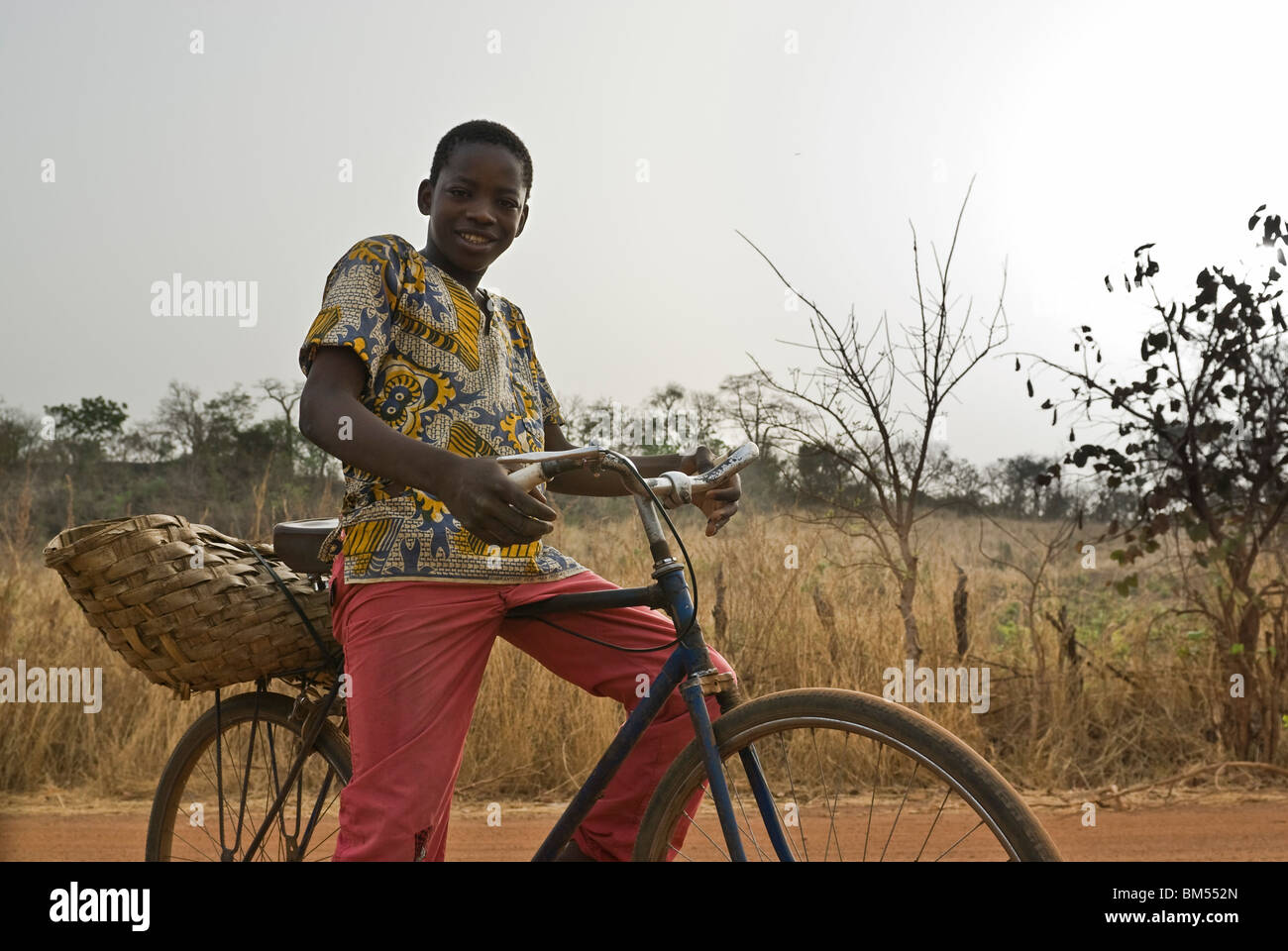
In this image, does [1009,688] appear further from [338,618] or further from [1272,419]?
[338,618]

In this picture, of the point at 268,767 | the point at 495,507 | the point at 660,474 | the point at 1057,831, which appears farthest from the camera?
the point at 1057,831

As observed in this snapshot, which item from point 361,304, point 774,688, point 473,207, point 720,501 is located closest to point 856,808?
point 774,688

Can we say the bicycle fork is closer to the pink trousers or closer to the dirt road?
the pink trousers

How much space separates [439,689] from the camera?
6.14 feet

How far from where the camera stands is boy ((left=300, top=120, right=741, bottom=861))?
1812mm

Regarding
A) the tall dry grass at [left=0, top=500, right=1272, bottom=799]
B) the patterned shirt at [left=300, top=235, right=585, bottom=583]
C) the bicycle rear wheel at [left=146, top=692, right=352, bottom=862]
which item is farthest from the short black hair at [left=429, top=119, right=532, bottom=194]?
the tall dry grass at [left=0, top=500, right=1272, bottom=799]

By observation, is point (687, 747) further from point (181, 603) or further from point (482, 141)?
point (482, 141)

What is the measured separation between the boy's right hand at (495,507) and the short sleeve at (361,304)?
0.38m

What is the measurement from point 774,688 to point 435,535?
Answer: 339cm

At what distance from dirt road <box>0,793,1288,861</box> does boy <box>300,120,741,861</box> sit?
1.87m

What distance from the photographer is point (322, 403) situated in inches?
70.7

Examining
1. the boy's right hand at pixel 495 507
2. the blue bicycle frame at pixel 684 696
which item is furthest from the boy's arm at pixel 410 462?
the blue bicycle frame at pixel 684 696

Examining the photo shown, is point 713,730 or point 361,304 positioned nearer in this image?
point 713,730
